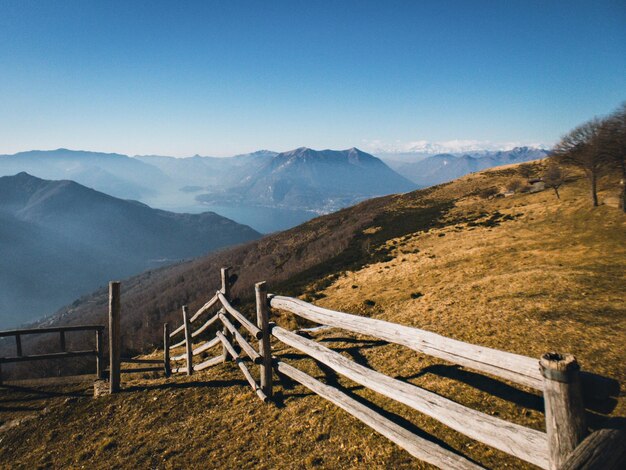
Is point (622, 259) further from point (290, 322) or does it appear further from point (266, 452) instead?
point (266, 452)

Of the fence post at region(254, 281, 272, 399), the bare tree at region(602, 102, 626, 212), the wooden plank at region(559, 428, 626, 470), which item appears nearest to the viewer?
the wooden plank at region(559, 428, 626, 470)

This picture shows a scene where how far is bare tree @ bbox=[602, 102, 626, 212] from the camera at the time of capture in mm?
24859

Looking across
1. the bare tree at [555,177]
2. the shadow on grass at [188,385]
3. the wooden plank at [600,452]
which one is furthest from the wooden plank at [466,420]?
the bare tree at [555,177]

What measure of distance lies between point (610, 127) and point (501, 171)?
135 ft

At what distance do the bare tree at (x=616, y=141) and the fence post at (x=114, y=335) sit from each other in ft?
107

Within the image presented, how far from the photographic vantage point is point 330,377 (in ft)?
24.9

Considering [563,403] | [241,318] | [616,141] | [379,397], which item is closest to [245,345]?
[241,318]

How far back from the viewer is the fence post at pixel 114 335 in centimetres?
Result: 823

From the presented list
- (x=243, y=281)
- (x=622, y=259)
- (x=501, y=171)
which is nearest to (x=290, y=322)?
(x=622, y=259)

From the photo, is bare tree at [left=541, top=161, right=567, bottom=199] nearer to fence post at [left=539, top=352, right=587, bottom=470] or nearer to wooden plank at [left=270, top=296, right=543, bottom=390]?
wooden plank at [left=270, top=296, right=543, bottom=390]

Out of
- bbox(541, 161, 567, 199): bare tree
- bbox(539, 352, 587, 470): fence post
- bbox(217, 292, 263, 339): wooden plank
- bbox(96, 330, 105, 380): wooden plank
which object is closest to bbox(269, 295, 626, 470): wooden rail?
bbox(539, 352, 587, 470): fence post

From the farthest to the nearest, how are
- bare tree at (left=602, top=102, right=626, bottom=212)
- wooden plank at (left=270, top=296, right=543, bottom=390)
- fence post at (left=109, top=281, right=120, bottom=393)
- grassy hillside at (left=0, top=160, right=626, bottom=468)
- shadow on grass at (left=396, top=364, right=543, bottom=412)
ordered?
bare tree at (left=602, top=102, right=626, bottom=212), fence post at (left=109, top=281, right=120, bottom=393), shadow on grass at (left=396, top=364, right=543, bottom=412), grassy hillside at (left=0, top=160, right=626, bottom=468), wooden plank at (left=270, top=296, right=543, bottom=390)

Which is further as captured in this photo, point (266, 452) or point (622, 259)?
point (622, 259)

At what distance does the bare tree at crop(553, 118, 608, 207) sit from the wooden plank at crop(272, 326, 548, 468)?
30467mm
